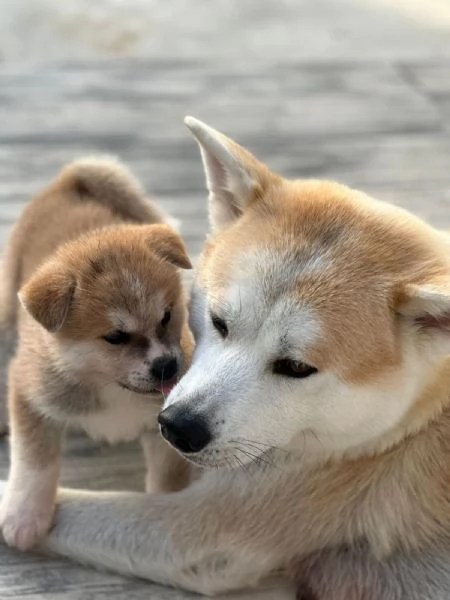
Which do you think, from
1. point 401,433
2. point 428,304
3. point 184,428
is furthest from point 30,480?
point 428,304

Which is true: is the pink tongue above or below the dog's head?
below

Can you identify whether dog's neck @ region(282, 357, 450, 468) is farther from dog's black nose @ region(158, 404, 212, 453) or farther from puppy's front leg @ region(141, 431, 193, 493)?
puppy's front leg @ region(141, 431, 193, 493)

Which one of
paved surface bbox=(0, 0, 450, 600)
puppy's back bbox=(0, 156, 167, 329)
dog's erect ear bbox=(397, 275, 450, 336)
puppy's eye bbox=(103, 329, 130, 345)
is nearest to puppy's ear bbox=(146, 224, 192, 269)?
puppy's eye bbox=(103, 329, 130, 345)

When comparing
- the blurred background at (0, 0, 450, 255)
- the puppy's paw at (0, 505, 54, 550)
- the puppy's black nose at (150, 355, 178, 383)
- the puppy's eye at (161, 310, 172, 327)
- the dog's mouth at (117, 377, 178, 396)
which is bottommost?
the puppy's paw at (0, 505, 54, 550)

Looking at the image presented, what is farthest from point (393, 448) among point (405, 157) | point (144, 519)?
point (405, 157)

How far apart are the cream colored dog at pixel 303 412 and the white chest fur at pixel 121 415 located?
12 centimetres

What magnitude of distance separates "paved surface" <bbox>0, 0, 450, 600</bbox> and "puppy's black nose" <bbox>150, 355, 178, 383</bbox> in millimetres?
1008

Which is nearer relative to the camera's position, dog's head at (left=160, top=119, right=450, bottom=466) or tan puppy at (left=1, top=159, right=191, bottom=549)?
dog's head at (left=160, top=119, right=450, bottom=466)

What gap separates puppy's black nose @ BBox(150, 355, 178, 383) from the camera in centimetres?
149

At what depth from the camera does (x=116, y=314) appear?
4.89 feet

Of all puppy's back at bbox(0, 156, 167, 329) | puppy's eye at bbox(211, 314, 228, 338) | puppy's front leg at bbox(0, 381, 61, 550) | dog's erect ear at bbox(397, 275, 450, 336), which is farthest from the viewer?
puppy's back at bbox(0, 156, 167, 329)

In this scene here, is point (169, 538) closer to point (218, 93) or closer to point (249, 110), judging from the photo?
point (249, 110)

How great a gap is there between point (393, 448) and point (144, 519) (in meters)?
0.47

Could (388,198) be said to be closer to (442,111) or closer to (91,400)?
(442,111)
